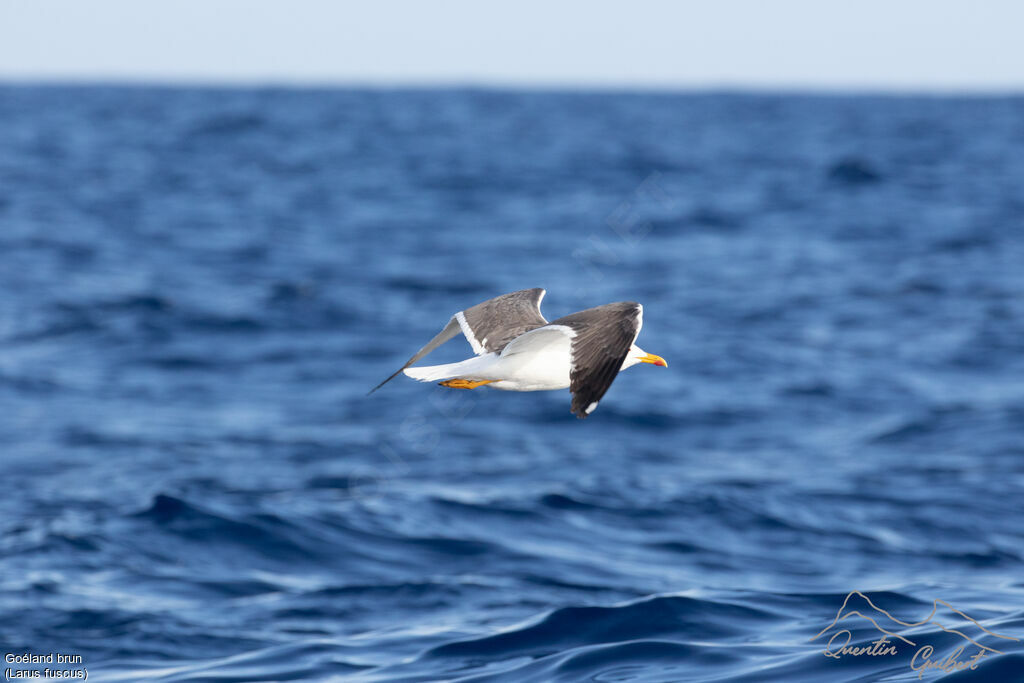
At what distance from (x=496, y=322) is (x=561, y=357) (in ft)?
2.99

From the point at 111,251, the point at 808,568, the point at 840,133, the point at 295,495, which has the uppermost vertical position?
the point at 840,133

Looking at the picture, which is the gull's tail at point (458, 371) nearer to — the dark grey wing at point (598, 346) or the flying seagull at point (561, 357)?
the flying seagull at point (561, 357)

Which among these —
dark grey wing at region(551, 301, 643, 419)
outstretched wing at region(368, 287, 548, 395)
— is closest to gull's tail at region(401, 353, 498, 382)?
outstretched wing at region(368, 287, 548, 395)

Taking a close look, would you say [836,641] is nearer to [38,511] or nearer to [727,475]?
[727,475]

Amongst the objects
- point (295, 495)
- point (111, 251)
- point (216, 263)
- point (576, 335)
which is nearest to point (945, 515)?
point (295, 495)

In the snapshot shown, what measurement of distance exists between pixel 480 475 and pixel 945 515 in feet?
17.1

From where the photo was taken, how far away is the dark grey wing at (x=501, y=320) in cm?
626

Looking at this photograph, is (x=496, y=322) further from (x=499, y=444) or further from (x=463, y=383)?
(x=499, y=444)

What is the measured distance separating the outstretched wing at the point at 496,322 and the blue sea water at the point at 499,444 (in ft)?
8.23

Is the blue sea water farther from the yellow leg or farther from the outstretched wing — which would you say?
the yellow leg

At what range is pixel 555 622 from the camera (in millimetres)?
8734

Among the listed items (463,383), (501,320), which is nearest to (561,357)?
(463,383)

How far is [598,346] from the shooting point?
538 cm

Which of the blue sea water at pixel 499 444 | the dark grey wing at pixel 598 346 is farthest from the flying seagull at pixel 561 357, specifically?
the blue sea water at pixel 499 444
